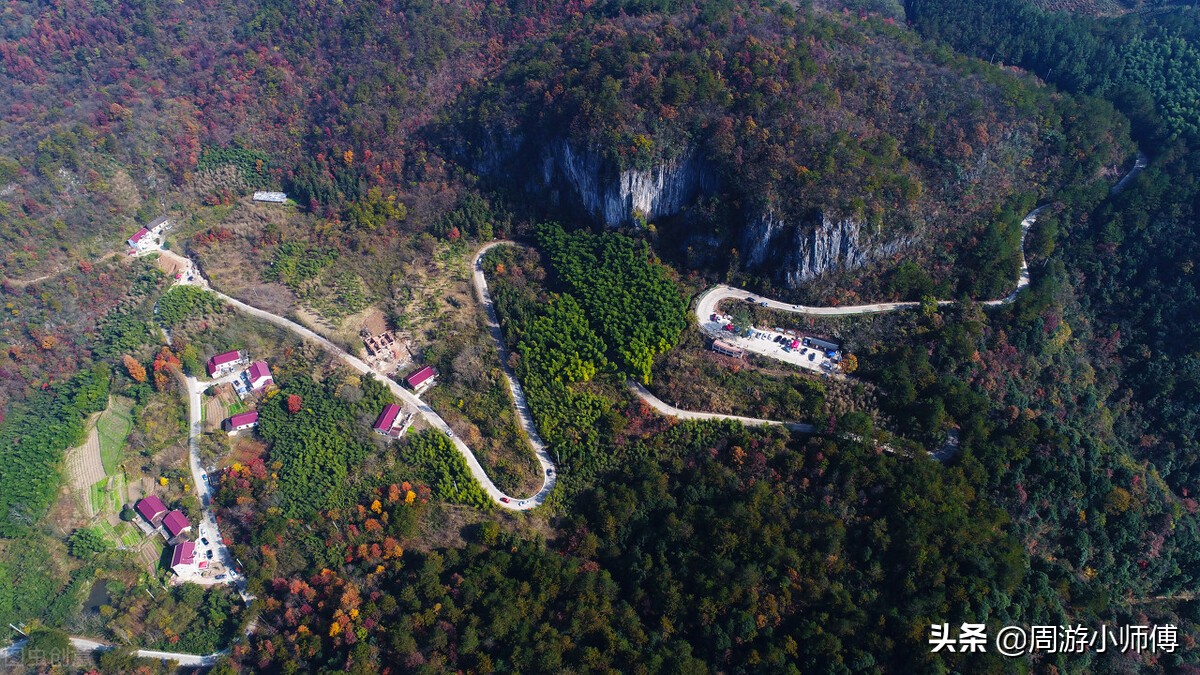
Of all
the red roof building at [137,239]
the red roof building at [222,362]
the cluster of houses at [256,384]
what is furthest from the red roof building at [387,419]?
the red roof building at [137,239]

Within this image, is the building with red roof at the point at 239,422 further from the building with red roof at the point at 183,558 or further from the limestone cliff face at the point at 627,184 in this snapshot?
the limestone cliff face at the point at 627,184

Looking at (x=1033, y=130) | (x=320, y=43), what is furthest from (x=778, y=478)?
(x=320, y=43)

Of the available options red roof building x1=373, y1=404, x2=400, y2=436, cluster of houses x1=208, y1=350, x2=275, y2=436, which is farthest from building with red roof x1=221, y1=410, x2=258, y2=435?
red roof building x1=373, y1=404, x2=400, y2=436

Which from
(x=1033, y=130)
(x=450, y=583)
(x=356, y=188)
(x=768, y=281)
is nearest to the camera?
(x=450, y=583)

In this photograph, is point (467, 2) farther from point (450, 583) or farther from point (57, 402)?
point (450, 583)

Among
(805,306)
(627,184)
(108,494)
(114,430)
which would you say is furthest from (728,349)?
(114,430)
